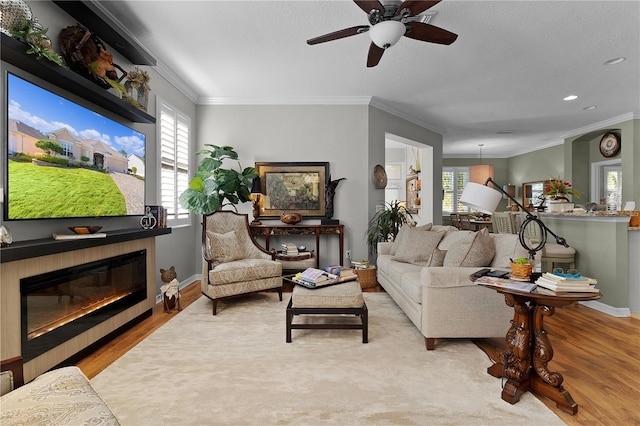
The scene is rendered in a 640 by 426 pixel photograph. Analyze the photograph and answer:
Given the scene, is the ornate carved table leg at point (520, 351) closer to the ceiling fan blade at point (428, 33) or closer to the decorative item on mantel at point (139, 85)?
the ceiling fan blade at point (428, 33)

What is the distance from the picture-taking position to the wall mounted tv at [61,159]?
197 centimetres

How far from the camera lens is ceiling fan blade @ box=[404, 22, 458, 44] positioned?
2381 millimetres

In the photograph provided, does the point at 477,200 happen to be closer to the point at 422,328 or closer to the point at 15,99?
the point at 422,328

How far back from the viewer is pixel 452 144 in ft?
27.3

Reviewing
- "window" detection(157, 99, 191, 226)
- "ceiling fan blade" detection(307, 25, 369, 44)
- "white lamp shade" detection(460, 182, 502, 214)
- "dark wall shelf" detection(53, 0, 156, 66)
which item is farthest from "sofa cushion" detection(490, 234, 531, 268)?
"dark wall shelf" detection(53, 0, 156, 66)

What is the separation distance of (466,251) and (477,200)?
617 millimetres

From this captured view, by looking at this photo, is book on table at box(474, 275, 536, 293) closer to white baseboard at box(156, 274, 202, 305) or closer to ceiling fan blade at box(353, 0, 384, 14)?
ceiling fan blade at box(353, 0, 384, 14)

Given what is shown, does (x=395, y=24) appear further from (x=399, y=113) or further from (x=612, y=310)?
(x=612, y=310)

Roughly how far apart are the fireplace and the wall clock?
27.1 ft

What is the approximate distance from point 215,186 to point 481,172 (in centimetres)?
779

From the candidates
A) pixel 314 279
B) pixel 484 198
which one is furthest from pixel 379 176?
pixel 484 198

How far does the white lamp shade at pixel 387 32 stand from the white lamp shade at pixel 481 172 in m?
7.82

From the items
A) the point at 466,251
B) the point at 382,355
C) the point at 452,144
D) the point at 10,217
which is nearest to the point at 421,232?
the point at 466,251

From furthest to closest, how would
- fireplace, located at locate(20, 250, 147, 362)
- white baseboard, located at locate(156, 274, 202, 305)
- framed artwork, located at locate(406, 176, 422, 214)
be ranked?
framed artwork, located at locate(406, 176, 422, 214), white baseboard, located at locate(156, 274, 202, 305), fireplace, located at locate(20, 250, 147, 362)
